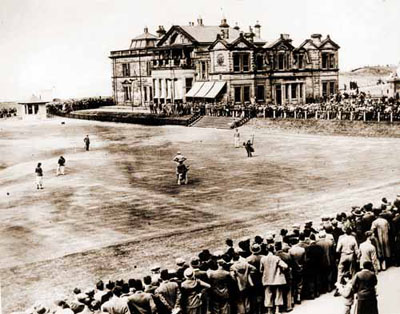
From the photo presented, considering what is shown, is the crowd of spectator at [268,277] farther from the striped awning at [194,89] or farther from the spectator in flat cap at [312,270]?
the striped awning at [194,89]

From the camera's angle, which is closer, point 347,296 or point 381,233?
point 347,296

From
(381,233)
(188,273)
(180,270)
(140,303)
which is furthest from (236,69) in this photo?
(140,303)

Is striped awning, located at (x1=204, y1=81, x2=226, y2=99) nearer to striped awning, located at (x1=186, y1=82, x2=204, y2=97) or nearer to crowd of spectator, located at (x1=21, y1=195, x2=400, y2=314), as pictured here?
striped awning, located at (x1=186, y1=82, x2=204, y2=97)

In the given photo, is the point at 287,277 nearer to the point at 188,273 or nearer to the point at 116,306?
the point at 188,273

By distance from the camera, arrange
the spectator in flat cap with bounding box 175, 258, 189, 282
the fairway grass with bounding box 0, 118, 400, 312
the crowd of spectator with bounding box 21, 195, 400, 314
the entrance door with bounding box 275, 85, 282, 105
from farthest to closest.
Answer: the entrance door with bounding box 275, 85, 282, 105 → the fairway grass with bounding box 0, 118, 400, 312 → the spectator in flat cap with bounding box 175, 258, 189, 282 → the crowd of spectator with bounding box 21, 195, 400, 314

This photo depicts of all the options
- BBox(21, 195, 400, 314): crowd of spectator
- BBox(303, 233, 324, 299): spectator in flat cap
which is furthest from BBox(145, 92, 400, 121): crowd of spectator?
BBox(303, 233, 324, 299): spectator in flat cap

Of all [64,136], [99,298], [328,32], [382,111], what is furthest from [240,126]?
[99,298]
